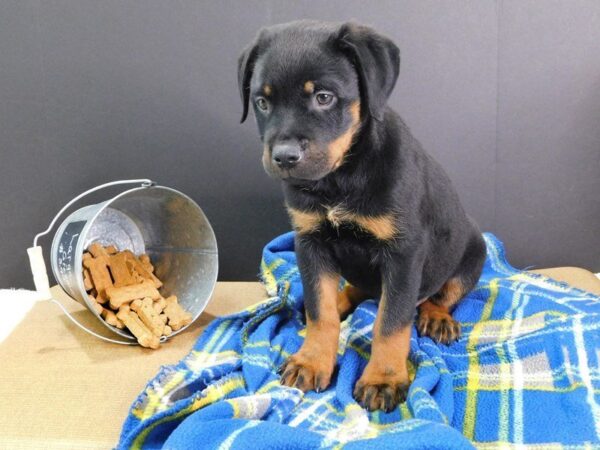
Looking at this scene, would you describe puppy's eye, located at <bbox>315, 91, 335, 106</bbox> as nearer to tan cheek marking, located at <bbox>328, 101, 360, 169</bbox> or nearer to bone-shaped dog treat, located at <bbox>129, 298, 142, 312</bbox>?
tan cheek marking, located at <bbox>328, 101, 360, 169</bbox>

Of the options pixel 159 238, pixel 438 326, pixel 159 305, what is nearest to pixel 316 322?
pixel 438 326

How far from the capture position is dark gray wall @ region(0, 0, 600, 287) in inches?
132

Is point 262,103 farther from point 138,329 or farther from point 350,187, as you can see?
point 138,329

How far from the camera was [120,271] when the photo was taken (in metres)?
2.85

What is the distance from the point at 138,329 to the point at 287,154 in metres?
1.24

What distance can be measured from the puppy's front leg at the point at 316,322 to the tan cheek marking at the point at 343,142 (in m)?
0.40

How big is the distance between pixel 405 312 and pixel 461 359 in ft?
1.30

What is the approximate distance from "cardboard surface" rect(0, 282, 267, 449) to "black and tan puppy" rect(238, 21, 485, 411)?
2.11ft

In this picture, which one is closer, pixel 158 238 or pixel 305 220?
pixel 305 220

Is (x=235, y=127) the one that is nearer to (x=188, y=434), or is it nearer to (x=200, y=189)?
(x=200, y=189)

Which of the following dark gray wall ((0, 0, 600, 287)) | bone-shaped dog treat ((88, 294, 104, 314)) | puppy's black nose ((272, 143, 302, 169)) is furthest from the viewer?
dark gray wall ((0, 0, 600, 287))

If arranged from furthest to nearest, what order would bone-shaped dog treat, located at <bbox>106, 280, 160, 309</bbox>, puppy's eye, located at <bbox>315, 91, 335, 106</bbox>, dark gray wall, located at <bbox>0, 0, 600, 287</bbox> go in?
dark gray wall, located at <bbox>0, 0, 600, 287</bbox> < bone-shaped dog treat, located at <bbox>106, 280, 160, 309</bbox> < puppy's eye, located at <bbox>315, 91, 335, 106</bbox>

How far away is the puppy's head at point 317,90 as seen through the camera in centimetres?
187

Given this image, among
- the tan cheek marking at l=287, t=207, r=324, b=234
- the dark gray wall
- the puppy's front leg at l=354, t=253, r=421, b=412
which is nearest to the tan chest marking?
the tan cheek marking at l=287, t=207, r=324, b=234
